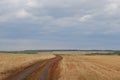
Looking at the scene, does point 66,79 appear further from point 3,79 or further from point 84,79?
point 3,79

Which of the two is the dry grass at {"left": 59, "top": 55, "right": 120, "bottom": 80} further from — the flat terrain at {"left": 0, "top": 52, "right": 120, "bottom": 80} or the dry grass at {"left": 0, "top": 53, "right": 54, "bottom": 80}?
the dry grass at {"left": 0, "top": 53, "right": 54, "bottom": 80}

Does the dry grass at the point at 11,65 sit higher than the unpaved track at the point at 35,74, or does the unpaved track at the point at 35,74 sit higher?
the dry grass at the point at 11,65

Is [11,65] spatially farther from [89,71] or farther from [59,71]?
[89,71]

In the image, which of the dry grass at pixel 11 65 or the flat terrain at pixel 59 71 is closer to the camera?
the flat terrain at pixel 59 71

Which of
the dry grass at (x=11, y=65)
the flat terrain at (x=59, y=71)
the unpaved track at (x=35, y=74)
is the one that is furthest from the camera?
the dry grass at (x=11, y=65)

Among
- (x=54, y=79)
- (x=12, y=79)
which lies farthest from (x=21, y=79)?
(x=54, y=79)

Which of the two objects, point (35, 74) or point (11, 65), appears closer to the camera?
point (35, 74)

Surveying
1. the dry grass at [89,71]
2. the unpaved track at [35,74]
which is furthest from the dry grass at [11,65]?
the dry grass at [89,71]

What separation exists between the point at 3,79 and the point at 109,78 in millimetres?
9318

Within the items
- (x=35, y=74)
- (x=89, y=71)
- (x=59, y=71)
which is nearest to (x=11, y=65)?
(x=59, y=71)

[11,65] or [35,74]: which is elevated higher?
[11,65]

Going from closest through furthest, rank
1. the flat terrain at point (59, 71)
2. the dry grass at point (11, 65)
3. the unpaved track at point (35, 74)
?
the unpaved track at point (35, 74), the flat terrain at point (59, 71), the dry grass at point (11, 65)

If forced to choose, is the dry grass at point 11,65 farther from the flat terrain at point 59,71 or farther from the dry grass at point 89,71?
the dry grass at point 89,71

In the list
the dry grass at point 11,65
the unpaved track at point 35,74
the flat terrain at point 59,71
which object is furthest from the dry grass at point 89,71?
the dry grass at point 11,65
